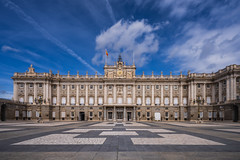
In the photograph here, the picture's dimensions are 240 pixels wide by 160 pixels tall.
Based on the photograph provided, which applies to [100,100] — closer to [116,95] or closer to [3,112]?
[116,95]

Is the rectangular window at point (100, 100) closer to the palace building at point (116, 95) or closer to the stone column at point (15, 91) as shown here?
the palace building at point (116, 95)

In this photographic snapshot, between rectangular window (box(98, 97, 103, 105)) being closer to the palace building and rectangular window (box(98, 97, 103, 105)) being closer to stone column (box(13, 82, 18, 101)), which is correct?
the palace building

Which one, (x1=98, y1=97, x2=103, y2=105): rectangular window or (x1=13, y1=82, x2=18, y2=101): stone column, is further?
(x1=98, y1=97, x2=103, y2=105): rectangular window

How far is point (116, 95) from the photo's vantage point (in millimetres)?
63156

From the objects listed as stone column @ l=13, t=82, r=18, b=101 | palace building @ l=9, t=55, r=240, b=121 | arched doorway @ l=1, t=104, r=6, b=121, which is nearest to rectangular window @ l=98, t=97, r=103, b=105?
palace building @ l=9, t=55, r=240, b=121

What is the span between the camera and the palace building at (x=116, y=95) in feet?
198

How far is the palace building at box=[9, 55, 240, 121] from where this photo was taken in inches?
2376

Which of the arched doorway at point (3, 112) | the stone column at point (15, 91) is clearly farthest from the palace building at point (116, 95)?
the arched doorway at point (3, 112)

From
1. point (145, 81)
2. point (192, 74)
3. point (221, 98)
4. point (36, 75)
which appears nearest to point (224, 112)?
point (221, 98)

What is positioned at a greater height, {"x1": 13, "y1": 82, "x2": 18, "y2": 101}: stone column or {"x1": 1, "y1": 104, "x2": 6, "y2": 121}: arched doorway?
{"x1": 13, "y1": 82, "x2": 18, "y2": 101}: stone column

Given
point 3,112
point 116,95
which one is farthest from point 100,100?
point 3,112

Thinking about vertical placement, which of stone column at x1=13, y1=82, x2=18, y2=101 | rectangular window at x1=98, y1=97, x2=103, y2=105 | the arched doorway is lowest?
the arched doorway

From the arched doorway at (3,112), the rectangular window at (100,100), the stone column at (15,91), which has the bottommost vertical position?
the arched doorway at (3,112)

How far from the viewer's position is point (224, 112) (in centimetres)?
5162
